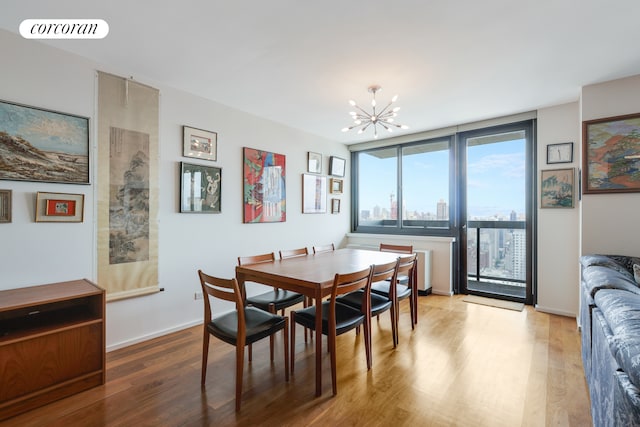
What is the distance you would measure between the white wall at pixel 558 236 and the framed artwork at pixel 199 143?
157 inches

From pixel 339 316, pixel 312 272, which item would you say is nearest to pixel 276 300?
pixel 312 272

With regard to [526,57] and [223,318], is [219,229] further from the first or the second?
[526,57]

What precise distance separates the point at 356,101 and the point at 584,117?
7.71 feet

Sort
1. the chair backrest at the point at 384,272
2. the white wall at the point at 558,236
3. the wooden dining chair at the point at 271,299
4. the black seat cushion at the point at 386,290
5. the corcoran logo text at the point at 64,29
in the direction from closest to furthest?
the corcoran logo text at the point at 64,29
the chair backrest at the point at 384,272
the wooden dining chair at the point at 271,299
the black seat cushion at the point at 386,290
the white wall at the point at 558,236

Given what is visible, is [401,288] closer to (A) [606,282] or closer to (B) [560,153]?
(A) [606,282]

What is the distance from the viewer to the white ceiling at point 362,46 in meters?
1.89

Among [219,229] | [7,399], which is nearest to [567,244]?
[219,229]

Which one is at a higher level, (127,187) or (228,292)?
(127,187)

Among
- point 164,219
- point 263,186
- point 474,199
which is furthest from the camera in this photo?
point 474,199

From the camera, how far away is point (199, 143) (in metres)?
3.28

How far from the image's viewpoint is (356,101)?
3426mm

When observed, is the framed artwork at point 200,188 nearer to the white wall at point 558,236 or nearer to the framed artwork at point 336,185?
the framed artwork at point 336,185

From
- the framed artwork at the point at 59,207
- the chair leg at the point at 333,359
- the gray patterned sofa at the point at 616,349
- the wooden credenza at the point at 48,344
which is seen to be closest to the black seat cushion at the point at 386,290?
the chair leg at the point at 333,359

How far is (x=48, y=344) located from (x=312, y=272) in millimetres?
1812
